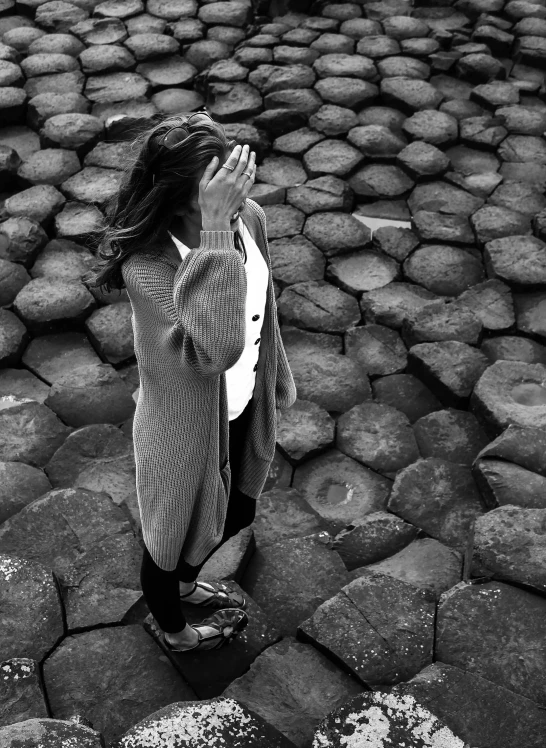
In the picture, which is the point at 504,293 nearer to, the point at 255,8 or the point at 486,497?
the point at 486,497

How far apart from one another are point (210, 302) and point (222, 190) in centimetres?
18

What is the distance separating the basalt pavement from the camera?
170 cm

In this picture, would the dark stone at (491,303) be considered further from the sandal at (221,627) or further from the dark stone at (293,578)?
the sandal at (221,627)

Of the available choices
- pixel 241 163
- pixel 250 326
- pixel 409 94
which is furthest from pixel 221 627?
pixel 409 94

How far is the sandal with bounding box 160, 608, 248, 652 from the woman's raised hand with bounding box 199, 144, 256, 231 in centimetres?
93

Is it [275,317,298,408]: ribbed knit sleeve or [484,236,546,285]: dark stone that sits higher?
[275,317,298,408]: ribbed knit sleeve

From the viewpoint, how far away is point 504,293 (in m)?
2.88

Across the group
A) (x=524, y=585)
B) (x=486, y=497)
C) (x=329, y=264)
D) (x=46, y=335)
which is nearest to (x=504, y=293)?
(x=329, y=264)

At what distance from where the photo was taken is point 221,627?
1.76 meters

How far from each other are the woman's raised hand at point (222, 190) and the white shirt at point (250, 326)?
0.65 ft

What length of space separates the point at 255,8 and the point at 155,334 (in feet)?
13.1

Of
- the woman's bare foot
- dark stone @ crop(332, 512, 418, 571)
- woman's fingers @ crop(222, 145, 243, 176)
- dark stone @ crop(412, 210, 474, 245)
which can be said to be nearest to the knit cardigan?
woman's fingers @ crop(222, 145, 243, 176)

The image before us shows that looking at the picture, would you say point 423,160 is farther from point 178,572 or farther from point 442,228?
point 178,572

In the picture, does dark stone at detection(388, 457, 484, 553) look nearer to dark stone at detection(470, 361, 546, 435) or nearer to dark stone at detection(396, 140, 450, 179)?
dark stone at detection(470, 361, 546, 435)
